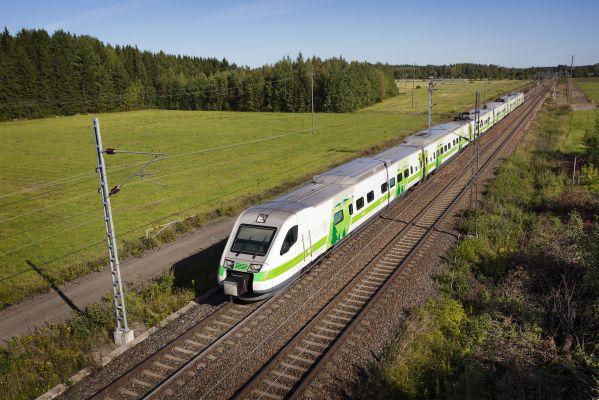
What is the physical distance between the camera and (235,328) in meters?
13.7

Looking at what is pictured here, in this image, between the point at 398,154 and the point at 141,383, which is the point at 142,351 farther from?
the point at 398,154

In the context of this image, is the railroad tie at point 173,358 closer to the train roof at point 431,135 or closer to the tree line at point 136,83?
the train roof at point 431,135

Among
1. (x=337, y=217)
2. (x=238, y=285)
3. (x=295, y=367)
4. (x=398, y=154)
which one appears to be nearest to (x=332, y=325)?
(x=295, y=367)

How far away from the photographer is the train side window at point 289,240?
14641 mm

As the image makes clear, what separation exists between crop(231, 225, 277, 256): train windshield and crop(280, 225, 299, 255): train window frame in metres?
0.48

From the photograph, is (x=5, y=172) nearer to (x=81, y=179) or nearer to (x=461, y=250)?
(x=81, y=179)

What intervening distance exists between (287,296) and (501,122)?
193 ft

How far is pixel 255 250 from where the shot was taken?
1470 cm

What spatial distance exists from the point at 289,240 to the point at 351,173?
23.0 feet

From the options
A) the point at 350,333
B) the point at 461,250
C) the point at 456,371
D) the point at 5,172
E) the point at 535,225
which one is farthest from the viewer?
the point at 5,172

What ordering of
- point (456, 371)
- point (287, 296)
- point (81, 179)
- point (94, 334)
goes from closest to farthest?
point (456, 371)
point (94, 334)
point (287, 296)
point (81, 179)

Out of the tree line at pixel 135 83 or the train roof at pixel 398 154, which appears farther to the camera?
the tree line at pixel 135 83

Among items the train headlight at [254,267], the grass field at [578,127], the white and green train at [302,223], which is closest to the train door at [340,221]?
the white and green train at [302,223]

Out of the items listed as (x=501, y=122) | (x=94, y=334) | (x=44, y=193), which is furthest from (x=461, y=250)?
(x=501, y=122)
